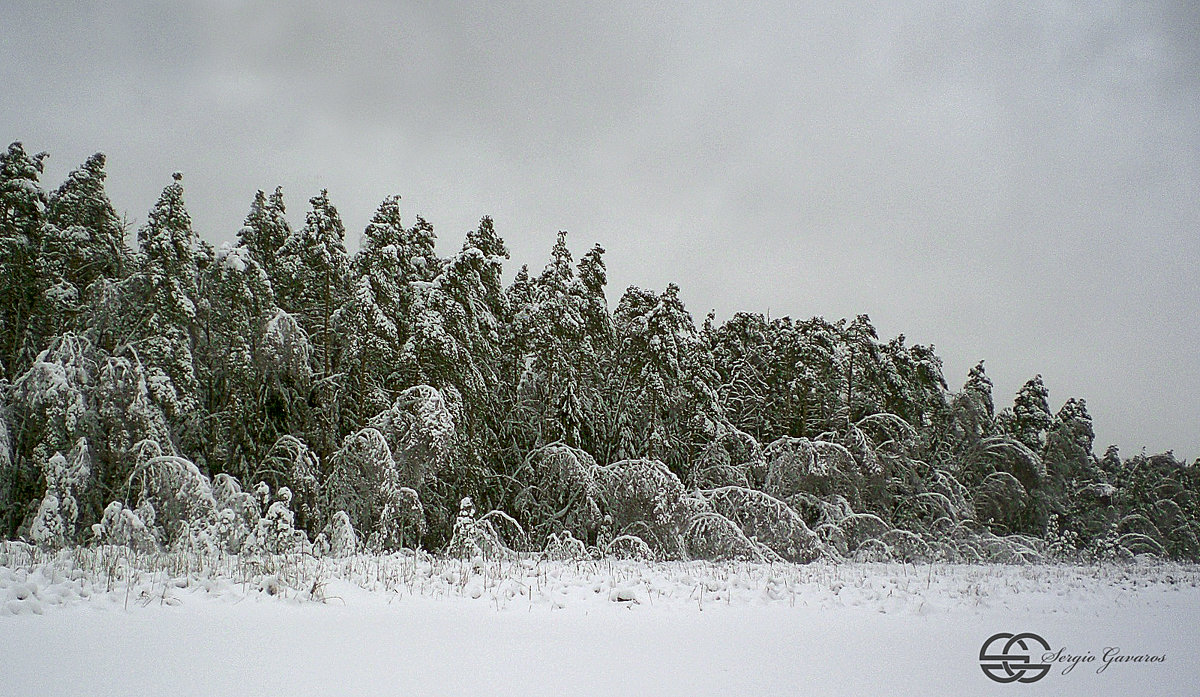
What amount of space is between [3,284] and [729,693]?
18395 millimetres

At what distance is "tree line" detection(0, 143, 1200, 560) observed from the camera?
13.9m

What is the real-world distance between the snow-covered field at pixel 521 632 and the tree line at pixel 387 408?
15.3ft

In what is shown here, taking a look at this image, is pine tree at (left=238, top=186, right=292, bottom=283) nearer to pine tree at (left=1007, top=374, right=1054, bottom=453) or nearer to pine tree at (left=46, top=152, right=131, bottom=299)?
pine tree at (left=46, top=152, right=131, bottom=299)

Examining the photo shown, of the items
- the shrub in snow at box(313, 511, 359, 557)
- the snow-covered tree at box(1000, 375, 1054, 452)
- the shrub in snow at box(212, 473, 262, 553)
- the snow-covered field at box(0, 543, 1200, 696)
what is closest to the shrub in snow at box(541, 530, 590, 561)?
the shrub in snow at box(313, 511, 359, 557)

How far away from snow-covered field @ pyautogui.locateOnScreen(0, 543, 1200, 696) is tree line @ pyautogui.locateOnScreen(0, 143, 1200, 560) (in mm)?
4673

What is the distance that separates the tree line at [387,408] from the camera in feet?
45.5

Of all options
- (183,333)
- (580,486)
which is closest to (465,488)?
(580,486)

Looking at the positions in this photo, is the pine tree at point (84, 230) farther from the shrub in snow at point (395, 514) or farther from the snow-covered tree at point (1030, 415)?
the snow-covered tree at point (1030, 415)

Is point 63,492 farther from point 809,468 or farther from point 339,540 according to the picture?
point 809,468

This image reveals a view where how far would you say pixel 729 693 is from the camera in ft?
15.0

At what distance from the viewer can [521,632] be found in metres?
5.80

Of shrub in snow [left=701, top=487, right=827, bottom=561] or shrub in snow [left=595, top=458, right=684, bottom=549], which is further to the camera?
shrub in snow [left=701, top=487, right=827, bottom=561]

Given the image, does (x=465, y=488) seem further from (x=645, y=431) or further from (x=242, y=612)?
(x=242, y=612)

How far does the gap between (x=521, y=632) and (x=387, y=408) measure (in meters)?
12.4
